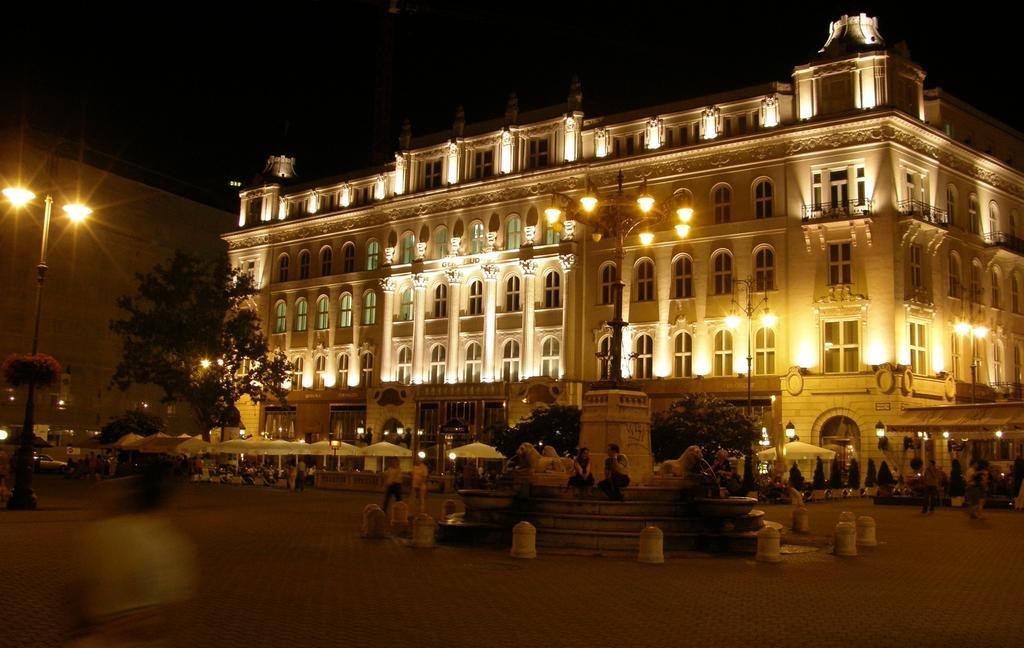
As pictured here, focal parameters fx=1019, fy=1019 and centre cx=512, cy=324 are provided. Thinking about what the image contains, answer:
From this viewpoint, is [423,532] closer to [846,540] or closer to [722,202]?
[846,540]

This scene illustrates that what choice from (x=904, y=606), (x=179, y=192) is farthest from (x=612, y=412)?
(x=179, y=192)

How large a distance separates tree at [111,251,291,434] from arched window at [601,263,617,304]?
66.4 feet

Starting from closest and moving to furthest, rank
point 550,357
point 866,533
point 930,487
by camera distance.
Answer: point 866,533
point 930,487
point 550,357

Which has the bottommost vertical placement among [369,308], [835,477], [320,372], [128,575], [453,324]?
[128,575]

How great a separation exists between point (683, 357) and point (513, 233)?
1309 cm

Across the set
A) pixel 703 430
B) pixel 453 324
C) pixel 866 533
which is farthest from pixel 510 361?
pixel 866 533

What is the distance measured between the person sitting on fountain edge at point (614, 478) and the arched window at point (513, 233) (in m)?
38.9

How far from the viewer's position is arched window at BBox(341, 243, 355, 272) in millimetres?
67750

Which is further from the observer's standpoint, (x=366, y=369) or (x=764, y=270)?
(x=366, y=369)

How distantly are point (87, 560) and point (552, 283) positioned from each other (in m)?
51.8

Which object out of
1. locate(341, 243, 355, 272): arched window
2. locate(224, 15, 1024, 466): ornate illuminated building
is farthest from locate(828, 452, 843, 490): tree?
locate(341, 243, 355, 272): arched window

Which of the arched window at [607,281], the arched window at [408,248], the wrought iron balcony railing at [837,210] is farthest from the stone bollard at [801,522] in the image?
the arched window at [408,248]

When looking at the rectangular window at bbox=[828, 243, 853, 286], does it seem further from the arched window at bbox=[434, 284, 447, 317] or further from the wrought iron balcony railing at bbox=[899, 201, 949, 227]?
the arched window at bbox=[434, 284, 447, 317]

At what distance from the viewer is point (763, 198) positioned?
166 feet
